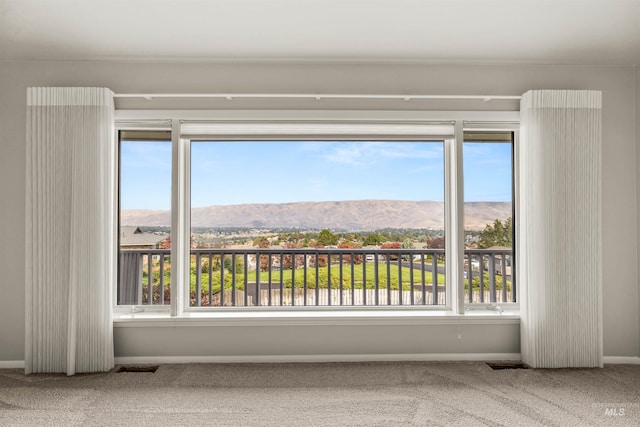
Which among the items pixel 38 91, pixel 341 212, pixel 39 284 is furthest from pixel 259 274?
pixel 38 91

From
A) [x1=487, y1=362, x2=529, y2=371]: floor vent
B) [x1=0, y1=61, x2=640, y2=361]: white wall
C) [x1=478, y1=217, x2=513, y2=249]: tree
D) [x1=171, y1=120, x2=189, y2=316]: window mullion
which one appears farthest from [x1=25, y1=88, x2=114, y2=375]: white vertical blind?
[x1=478, y1=217, x2=513, y2=249]: tree

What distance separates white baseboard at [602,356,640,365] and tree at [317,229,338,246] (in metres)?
2.38

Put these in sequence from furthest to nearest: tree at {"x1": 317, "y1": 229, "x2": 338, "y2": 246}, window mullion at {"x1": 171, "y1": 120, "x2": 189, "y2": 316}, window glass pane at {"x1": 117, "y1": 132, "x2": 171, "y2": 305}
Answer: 1. tree at {"x1": 317, "y1": 229, "x2": 338, "y2": 246}
2. window glass pane at {"x1": 117, "y1": 132, "x2": 171, "y2": 305}
3. window mullion at {"x1": 171, "y1": 120, "x2": 189, "y2": 316}

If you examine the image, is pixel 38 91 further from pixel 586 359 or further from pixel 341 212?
pixel 586 359

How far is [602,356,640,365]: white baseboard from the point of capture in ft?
10.8

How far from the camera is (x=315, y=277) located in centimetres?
397

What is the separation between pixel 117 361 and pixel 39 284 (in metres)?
0.81

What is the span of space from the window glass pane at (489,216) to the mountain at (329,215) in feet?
1.01

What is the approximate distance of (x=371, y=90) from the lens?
3.32 meters

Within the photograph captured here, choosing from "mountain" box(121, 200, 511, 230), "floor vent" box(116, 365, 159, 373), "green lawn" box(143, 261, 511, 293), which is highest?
"mountain" box(121, 200, 511, 230)

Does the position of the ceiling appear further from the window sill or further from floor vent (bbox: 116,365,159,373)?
floor vent (bbox: 116,365,159,373)

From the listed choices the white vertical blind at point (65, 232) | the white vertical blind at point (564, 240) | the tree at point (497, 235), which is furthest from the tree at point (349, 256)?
the white vertical blind at point (65, 232)

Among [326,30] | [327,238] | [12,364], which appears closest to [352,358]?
[327,238]

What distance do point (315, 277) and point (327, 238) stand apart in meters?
0.42
